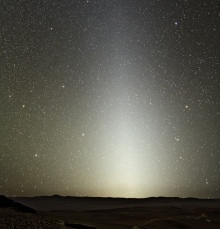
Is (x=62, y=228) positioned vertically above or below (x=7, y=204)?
below

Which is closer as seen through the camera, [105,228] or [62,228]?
[62,228]

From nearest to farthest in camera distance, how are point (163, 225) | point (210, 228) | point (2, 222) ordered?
point (2, 222)
point (163, 225)
point (210, 228)

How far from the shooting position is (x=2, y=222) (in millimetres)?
17000

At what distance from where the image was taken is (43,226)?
17.2 meters

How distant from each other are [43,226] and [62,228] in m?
1.08

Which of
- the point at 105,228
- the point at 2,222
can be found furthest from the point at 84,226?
the point at 2,222

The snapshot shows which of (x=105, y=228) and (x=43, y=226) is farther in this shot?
(x=105, y=228)

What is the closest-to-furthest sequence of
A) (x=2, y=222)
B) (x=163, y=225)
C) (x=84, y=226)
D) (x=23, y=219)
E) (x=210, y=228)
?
(x=2, y=222) < (x=23, y=219) < (x=84, y=226) < (x=163, y=225) < (x=210, y=228)

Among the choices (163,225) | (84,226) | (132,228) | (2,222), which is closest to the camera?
(2,222)

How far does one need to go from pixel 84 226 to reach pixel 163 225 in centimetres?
998

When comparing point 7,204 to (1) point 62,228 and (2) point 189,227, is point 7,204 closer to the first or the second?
(1) point 62,228

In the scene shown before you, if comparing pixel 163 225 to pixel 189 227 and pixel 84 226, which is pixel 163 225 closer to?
pixel 189 227

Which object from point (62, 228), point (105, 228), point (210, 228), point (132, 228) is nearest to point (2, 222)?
point (62, 228)

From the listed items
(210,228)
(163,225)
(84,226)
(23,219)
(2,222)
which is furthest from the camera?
(210,228)
